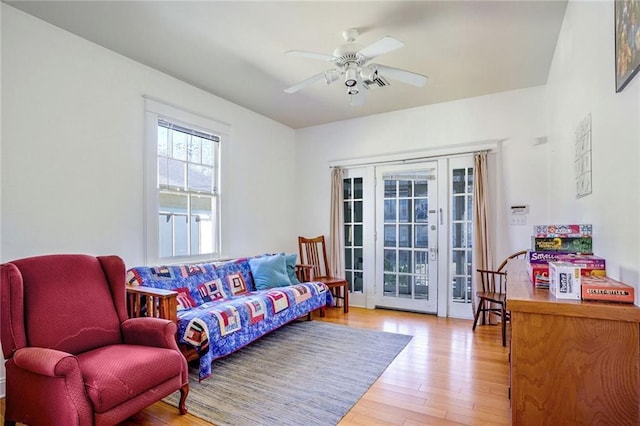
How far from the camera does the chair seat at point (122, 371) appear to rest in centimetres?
167

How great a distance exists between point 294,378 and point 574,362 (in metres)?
1.91

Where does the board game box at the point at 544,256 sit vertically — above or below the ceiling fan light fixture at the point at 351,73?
below

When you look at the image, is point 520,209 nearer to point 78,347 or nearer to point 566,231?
point 566,231

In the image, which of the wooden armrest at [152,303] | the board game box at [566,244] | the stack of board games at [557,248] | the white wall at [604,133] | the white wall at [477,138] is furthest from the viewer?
the white wall at [477,138]

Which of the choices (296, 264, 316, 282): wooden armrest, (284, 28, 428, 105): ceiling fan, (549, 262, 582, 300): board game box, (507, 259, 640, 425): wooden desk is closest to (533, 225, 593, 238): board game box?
(549, 262, 582, 300): board game box

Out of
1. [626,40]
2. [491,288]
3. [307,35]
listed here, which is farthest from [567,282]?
[491,288]

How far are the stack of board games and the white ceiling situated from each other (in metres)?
1.62

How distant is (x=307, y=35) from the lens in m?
2.72

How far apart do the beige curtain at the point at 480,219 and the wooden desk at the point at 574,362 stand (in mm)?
2814

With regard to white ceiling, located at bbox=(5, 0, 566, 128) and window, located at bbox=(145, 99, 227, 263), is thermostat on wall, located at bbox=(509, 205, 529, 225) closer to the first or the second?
white ceiling, located at bbox=(5, 0, 566, 128)

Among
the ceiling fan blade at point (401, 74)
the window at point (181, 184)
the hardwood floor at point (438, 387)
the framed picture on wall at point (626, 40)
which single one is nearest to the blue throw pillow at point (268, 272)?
the window at point (181, 184)

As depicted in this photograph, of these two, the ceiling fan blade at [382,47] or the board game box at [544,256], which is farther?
the ceiling fan blade at [382,47]

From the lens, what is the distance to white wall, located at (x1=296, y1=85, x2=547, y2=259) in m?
3.81

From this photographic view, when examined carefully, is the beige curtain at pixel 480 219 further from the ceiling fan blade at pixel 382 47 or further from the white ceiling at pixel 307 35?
the ceiling fan blade at pixel 382 47
